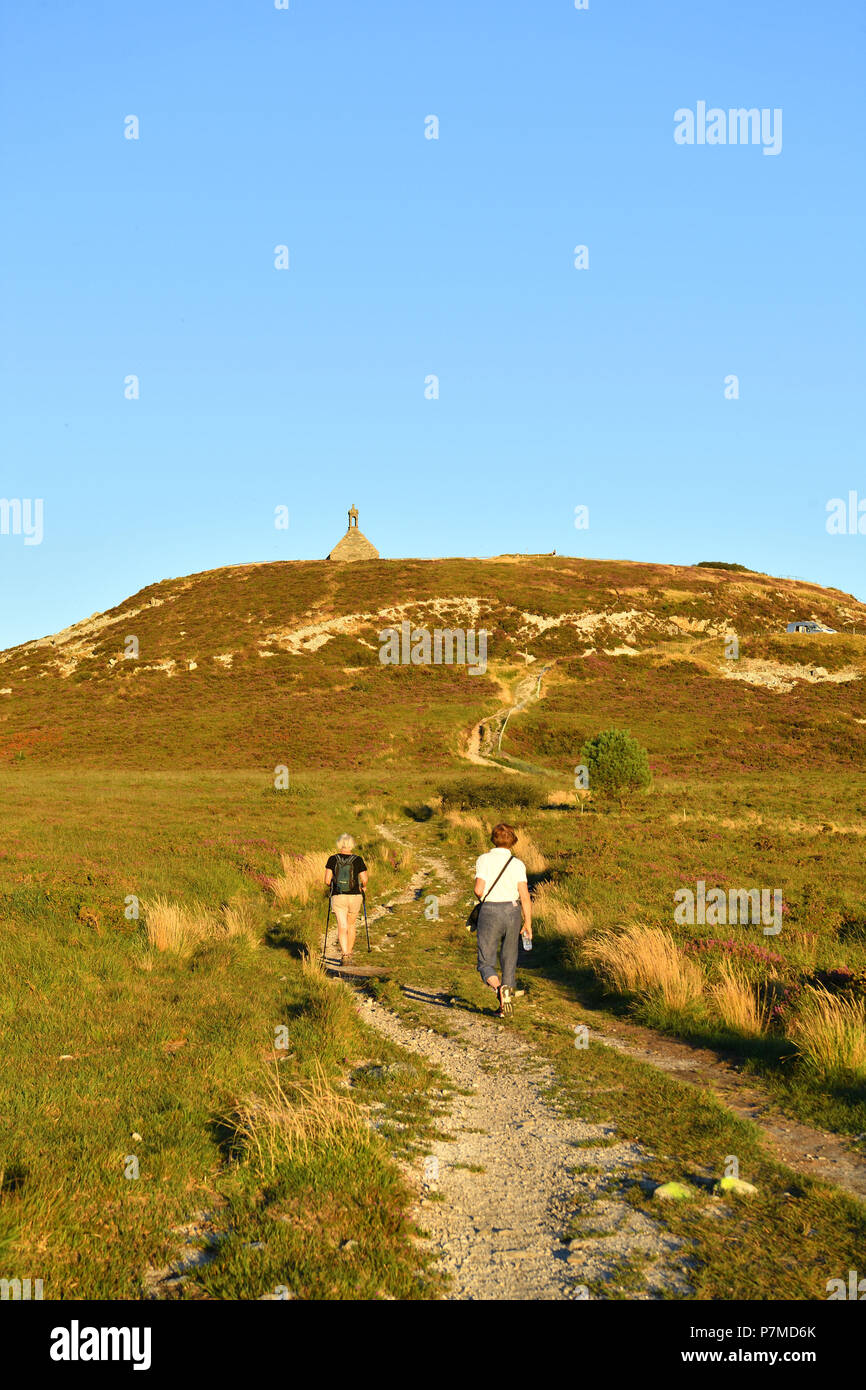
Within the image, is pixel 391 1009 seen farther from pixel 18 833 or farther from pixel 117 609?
pixel 117 609

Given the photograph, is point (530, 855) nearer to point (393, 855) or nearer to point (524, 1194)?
point (393, 855)

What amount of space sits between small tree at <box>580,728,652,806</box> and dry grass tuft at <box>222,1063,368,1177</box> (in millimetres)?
27613

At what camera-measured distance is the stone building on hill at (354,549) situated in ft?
355

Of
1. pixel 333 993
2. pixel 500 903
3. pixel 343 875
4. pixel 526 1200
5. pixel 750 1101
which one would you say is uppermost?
pixel 500 903

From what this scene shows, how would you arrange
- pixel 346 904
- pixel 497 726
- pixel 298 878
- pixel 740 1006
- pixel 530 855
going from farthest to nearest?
pixel 497 726 < pixel 530 855 < pixel 298 878 < pixel 346 904 < pixel 740 1006

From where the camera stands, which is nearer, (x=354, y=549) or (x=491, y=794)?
(x=491, y=794)

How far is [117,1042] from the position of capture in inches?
334

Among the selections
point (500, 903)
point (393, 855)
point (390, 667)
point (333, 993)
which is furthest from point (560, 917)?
point (390, 667)

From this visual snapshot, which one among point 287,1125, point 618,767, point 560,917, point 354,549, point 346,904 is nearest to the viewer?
point 287,1125

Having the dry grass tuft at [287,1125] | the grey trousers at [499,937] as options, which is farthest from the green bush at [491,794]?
the dry grass tuft at [287,1125]

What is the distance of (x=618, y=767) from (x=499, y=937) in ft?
78.7

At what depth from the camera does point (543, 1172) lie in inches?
240
